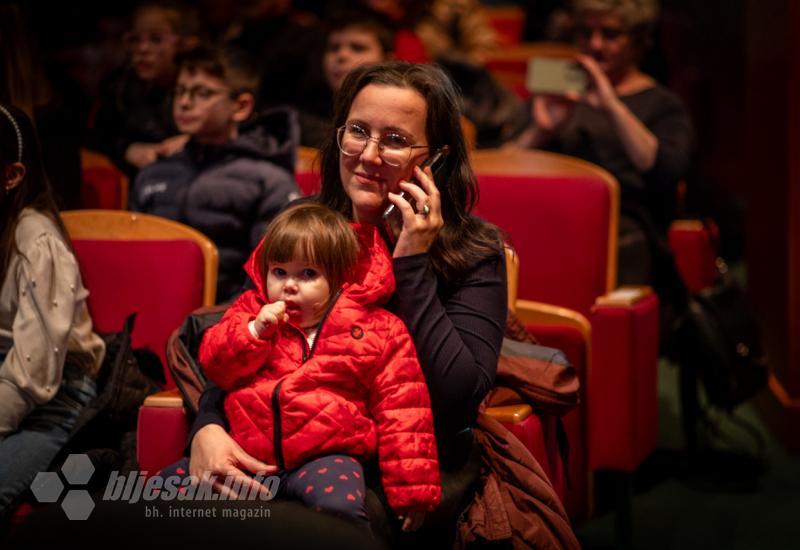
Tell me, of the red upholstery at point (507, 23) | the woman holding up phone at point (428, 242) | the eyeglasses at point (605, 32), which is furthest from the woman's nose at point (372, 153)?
the red upholstery at point (507, 23)

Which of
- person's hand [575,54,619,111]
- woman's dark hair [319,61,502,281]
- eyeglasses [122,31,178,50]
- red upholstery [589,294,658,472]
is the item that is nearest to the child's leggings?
woman's dark hair [319,61,502,281]

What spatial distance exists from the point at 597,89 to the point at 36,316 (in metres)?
2.06

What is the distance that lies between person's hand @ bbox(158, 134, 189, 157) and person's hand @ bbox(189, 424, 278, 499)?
168cm

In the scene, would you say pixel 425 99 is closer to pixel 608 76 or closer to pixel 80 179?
pixel 80 179

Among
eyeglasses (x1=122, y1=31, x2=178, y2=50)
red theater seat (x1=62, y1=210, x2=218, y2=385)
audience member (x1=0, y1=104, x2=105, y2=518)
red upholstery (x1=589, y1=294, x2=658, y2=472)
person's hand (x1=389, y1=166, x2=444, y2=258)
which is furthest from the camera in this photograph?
eyeglasses (x1=122, y1=31, x2=178, y2=50)

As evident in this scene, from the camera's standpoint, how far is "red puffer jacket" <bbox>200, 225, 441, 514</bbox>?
1.94m

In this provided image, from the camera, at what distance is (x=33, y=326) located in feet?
7.73

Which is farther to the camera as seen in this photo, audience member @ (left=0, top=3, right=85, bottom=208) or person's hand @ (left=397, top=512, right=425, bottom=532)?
audience member @ (left=0, top=3, right=85, bottom=208)

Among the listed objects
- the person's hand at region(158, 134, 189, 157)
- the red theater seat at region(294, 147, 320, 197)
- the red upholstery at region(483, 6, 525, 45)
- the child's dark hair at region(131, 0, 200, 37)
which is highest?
the child's dark hair at region(131, 0, 200, 37)

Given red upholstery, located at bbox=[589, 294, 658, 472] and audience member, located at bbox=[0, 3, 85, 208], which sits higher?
audience member, located at bbox=[0, 3, 85, 208]

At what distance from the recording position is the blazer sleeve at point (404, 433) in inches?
75.9

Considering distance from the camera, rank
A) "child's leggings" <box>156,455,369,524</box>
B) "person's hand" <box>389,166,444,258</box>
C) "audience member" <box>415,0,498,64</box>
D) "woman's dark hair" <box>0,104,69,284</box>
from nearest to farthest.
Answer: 1. "child's leggings" <box>156,455,369,524</box>
2. "person's hand" <box>389,166,444,258</box>
3. "woman's dark hair" <box>0,104,69,284</box>
4. "audience member" <box>415,0,498,64</box>

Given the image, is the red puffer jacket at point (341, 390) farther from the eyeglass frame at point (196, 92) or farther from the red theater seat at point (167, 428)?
the eyeglass frame at point (196, 92)

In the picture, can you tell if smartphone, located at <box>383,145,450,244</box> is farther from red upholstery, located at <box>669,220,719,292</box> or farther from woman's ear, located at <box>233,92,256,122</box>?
red upholstery, located at <box>669,220,719,292</box>
